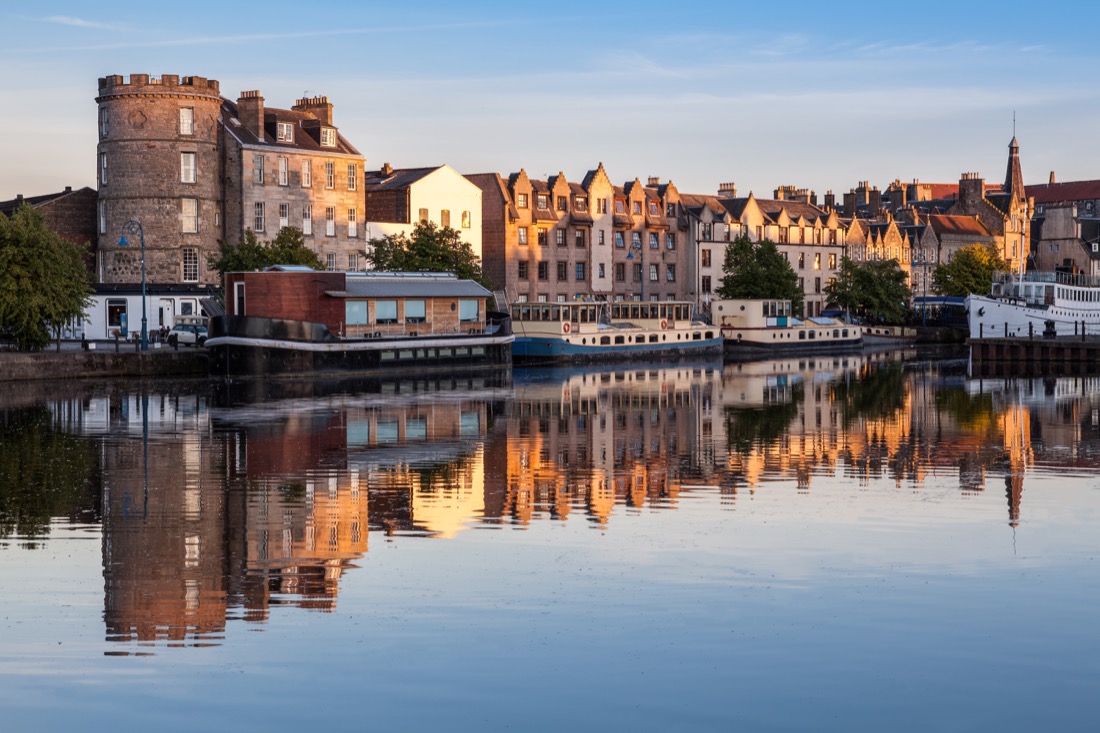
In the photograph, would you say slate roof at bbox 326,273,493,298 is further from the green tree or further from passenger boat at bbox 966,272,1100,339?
passenger boat at bbox 966,272,1100,339

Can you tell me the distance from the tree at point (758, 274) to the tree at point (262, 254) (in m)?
40.0

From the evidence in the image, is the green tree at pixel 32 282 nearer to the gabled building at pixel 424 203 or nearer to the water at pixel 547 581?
the water at pixel 547 581

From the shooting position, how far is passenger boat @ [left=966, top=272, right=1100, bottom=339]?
95438 mm

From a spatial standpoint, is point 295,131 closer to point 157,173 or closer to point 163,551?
point 157,173

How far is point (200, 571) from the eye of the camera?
19.8 metres

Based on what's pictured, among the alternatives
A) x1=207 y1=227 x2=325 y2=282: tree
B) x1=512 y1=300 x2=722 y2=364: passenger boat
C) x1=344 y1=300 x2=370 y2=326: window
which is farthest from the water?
x1=512 y1=300 x2=722 y2=364: passenger boat

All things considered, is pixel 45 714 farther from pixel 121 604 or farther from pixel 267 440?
pixel 267 440

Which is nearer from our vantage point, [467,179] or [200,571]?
[200,571]

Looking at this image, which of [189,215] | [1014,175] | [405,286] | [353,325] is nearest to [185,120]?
[189,215]

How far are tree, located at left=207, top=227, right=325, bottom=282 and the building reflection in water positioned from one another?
1763cm

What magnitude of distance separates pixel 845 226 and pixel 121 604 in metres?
120

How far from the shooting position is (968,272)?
126812mm

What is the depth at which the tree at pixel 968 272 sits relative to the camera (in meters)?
127

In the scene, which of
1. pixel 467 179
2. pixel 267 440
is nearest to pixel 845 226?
pixel 467 179
